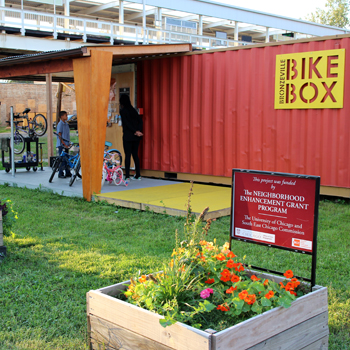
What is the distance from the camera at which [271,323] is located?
2572 millimetres

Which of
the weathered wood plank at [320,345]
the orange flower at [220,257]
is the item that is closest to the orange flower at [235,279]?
the orange flower at [220,257]

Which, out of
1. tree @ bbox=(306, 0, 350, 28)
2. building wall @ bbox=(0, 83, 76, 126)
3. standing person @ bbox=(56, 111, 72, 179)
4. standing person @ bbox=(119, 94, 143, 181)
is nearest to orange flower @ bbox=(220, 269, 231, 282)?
standing person @ bbox=(119, 94, 143, 181)

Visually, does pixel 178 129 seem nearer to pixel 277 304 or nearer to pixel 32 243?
pixel 32 243

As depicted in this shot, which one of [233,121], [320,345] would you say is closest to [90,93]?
[233,121]

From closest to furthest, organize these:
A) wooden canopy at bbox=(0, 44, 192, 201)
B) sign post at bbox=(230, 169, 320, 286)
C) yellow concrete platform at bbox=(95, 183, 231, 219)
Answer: sign post at bbox=(230, 169, 320, 286) < yellow concrete platform at bbox=(95, 183, 231, 219) < wooden canopy at bbox=(0, 44, 192, 201)

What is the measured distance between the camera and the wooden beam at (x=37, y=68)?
8.53 meters

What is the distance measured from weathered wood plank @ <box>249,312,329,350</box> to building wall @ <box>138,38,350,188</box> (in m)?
5.82

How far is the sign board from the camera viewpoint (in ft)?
26.5

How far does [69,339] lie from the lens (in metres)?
3.20

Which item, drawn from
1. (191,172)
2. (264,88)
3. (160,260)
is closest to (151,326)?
(160,260)

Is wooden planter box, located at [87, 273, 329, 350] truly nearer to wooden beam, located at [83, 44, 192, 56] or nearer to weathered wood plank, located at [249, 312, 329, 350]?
weathered wood plank, located at [249, 312, 329, 350]

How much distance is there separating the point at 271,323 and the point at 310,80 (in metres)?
6.68

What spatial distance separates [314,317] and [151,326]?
107 cm

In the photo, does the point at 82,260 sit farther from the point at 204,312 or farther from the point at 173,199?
the point at 173,199
